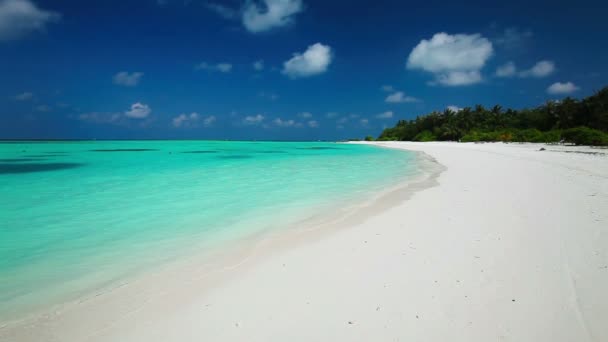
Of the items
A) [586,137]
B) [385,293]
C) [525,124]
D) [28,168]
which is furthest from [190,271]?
[525,124]

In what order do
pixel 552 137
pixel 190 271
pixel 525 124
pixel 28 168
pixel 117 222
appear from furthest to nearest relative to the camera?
1. pixel 525 124
2. pixel 552 137
3. pixel 28 168
4. pixel 117 222
5. pixel 190 271

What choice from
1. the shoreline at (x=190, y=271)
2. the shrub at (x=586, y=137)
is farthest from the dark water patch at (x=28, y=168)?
the shrub at (x=586, y=137)

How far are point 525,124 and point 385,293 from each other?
70.5 meters

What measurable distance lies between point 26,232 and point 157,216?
234 cm

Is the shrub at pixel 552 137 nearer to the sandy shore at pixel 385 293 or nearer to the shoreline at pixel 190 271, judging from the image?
the sandy shore at pixel 385 293

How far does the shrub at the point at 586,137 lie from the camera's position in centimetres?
2645

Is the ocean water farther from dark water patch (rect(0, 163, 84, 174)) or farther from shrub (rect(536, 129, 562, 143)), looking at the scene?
shrub (rect(536, 129, 562, 143))

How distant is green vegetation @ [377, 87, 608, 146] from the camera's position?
3578 cm

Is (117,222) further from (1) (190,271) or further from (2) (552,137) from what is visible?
(2) (552,137)

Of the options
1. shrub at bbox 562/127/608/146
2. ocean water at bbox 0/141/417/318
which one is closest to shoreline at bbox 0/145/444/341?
ocean water at bbox 0/141/417/318

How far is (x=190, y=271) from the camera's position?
394cm

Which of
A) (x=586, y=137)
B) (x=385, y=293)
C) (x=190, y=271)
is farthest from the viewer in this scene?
(x=586, y=137)

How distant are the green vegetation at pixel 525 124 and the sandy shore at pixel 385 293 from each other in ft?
106

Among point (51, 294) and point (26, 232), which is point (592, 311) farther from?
point (26, 232)
